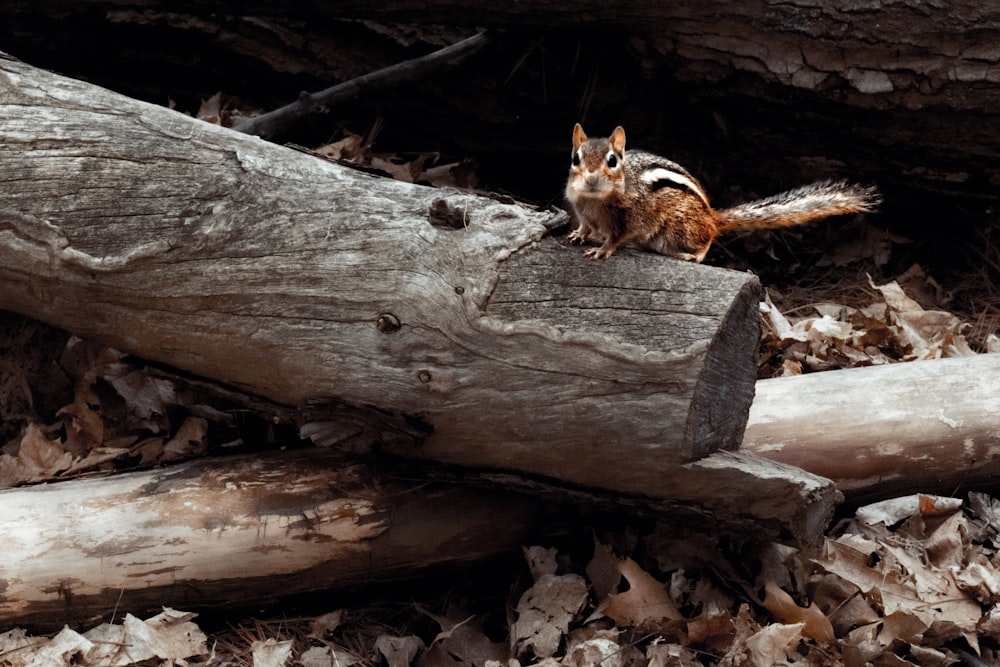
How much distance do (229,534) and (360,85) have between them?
2.47m

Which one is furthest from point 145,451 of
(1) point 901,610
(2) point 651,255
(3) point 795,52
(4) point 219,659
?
(3) point 795,52

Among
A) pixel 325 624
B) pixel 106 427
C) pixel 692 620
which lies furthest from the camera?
pixel 106 427

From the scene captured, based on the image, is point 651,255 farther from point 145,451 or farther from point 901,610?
point 145,451

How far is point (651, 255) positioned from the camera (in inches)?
118

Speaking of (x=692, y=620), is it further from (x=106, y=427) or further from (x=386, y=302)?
(x=106, y=427)

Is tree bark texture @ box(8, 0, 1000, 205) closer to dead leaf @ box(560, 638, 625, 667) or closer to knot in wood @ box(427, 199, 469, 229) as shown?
knot in wood @ box(427, 199, 469, 229)

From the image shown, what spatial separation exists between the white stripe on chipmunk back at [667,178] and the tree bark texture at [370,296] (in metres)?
0.38

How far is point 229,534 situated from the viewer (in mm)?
3152

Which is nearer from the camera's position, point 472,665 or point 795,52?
point 472,665

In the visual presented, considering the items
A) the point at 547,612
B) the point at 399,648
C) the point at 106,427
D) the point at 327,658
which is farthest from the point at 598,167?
the point at 106,427

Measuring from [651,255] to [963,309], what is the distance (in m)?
2.45

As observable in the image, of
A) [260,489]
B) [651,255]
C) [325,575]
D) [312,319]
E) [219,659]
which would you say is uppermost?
[651,255]

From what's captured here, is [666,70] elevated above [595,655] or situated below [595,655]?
above

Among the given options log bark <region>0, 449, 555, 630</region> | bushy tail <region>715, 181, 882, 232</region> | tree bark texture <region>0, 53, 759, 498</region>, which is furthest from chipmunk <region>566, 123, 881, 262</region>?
log bark <region>0, 449, 555, 630</region>
